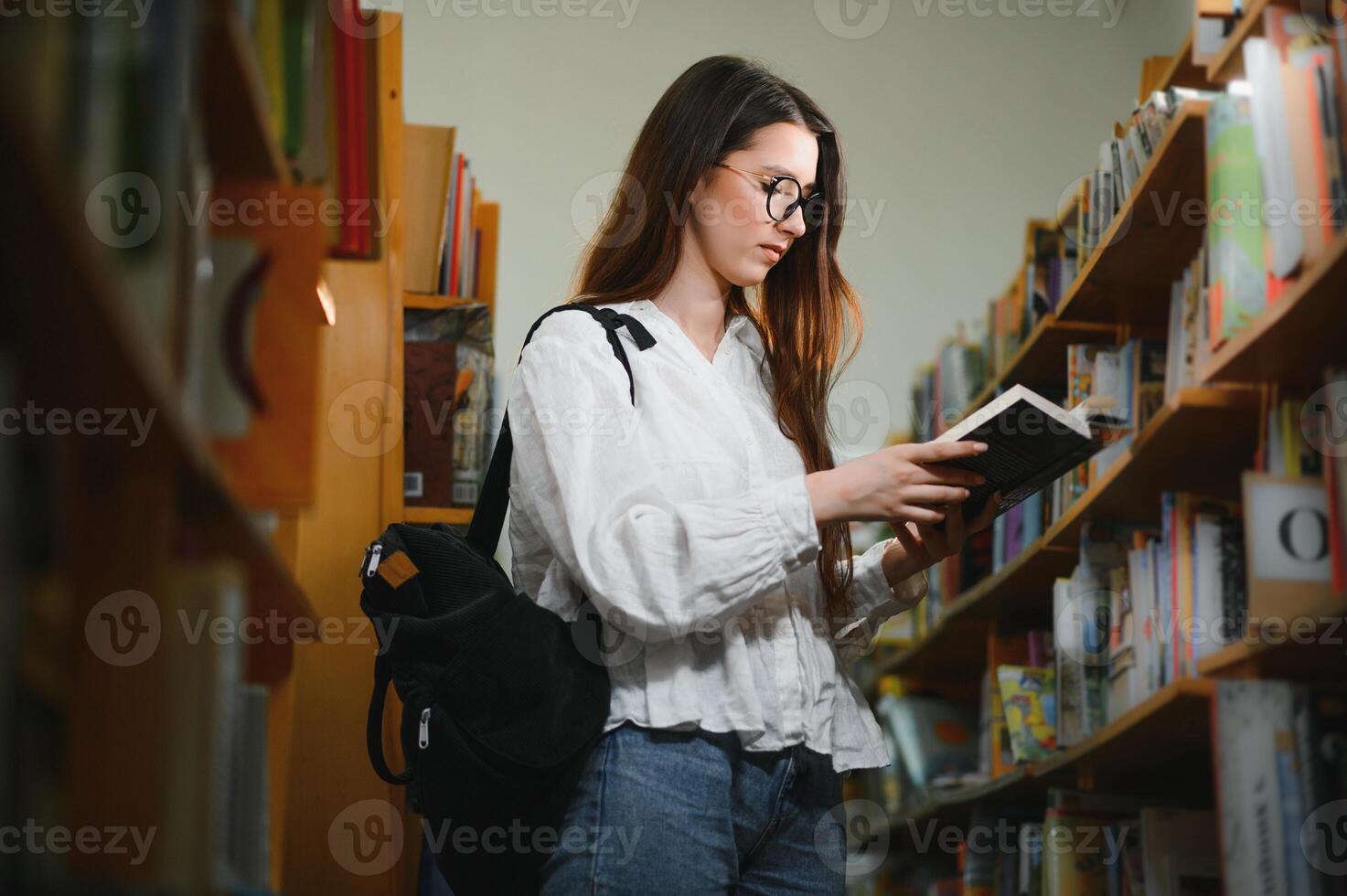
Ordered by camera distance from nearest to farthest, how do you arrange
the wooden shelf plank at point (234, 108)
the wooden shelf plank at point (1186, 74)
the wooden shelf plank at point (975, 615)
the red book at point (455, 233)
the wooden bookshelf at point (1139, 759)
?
the wooden shelf plank at point (234, 108) < the wooden bookshelf at point (1139, 759) < the wooden shelf plank at point (1186, 74) < the wooden shelf plank at point (975, 615) < the red book at point (455, 233)

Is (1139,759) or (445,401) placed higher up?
(445,401)

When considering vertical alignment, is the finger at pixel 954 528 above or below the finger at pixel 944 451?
below

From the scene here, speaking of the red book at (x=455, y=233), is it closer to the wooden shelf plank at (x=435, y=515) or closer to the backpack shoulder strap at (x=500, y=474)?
the wooden shelf plank at (x=435, y=515)

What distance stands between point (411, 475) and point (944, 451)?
1.33m

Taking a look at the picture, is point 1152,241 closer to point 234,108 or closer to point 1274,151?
point 1274,151

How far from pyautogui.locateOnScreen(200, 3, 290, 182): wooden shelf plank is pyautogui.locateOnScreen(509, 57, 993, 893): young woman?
46 centimetres

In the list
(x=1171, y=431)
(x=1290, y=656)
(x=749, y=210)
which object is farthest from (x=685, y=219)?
(x=1290, y=656)

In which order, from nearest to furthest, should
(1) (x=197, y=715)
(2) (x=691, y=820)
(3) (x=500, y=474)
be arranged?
1. (1) (x=197, y=715)
2. (2) (x=691, y=820)
3. (3) (x=500, y=474)

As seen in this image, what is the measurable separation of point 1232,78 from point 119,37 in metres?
1.42

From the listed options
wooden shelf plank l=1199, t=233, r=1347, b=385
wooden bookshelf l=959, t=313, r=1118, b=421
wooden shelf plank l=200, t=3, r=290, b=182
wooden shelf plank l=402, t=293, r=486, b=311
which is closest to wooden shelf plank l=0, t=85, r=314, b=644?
wooden shelf plank l=200, t=3, r=290, b=182

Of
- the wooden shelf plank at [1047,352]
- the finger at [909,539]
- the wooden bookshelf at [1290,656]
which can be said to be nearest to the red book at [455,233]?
the wooden shelf plank at [1047,352]

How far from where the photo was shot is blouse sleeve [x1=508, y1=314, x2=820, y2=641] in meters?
1.41

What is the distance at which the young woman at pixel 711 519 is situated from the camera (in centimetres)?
142

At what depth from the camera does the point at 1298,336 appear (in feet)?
4.93
